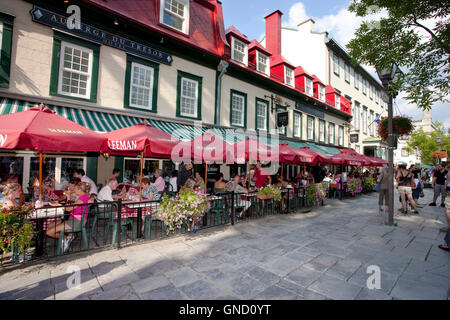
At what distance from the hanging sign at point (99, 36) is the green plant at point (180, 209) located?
6.99 meters

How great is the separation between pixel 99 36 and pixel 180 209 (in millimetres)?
7635

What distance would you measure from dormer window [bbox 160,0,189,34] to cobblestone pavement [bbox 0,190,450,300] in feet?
32.4

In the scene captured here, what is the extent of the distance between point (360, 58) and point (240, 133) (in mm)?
6899

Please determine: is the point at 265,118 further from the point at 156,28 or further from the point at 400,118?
the point at 156,28

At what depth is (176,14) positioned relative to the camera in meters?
9.94

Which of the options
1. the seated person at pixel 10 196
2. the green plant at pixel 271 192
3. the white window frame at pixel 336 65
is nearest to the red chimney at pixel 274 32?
the white window frame at pixel 336 65

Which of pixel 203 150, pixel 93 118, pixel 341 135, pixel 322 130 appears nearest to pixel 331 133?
pixel 322 130

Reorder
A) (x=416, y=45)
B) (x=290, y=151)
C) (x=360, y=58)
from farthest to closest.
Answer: (x=290, y=151), (x=360, y=58), (x=416, y=45)

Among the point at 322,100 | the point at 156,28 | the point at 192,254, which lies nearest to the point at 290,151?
the point at 192,254

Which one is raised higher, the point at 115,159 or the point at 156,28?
the point at 156,28

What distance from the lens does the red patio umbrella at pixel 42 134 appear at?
3.64 m

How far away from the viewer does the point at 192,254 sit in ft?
14.7

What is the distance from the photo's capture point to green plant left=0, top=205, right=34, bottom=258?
3.50 meters

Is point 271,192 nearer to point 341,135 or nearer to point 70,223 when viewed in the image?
point 70,223
